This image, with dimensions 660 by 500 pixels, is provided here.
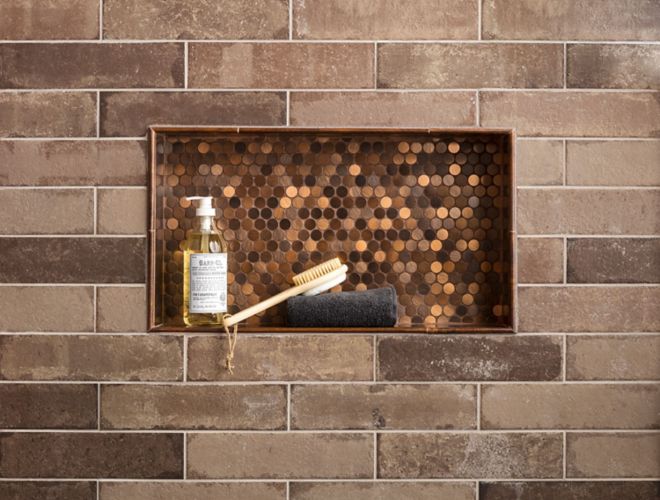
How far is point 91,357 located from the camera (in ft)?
3.46

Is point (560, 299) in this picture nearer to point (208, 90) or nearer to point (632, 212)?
point (632, 212)

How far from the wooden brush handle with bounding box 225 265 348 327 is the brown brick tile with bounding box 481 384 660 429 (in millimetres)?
331

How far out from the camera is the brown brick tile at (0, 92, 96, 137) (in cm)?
106

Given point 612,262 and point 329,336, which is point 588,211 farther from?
point 329,336

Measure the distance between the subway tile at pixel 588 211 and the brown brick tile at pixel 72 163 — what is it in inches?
26.5

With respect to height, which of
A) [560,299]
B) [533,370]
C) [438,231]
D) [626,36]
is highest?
[626,36]

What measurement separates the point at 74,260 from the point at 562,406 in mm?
880

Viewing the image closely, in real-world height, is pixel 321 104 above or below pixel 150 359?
above

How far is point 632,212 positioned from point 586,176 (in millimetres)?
101

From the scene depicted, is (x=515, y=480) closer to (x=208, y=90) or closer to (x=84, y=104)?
(x=208, y=90)

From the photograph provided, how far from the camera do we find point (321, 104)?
1.06 m

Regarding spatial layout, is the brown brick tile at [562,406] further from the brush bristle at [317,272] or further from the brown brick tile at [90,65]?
the brown brick tile at [90,65]

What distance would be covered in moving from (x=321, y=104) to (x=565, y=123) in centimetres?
42

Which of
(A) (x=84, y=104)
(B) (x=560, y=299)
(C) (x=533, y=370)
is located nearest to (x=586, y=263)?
(B) (x=560, y=299)
